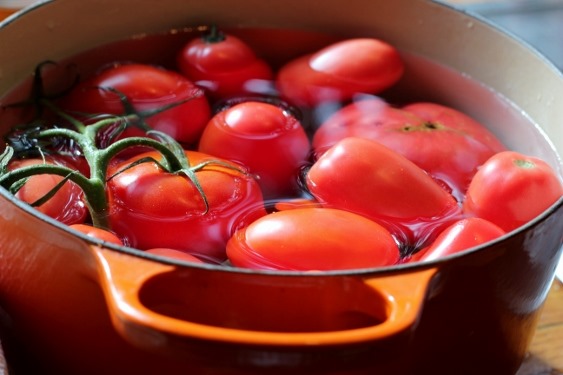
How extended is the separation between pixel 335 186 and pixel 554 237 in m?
0.13

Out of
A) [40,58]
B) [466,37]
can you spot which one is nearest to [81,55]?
[40,58]

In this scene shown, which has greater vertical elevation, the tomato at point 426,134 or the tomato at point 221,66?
the tomato at point 221,66

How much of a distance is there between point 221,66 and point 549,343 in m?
0.32

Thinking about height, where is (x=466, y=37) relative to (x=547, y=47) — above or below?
above

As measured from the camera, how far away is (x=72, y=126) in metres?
0.56

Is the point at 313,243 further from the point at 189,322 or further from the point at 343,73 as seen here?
the point at 343,73

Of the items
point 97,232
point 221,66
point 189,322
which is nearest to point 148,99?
point 221,66

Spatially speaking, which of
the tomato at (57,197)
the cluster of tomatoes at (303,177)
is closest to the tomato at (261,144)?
the cluster of tomatoes at (303,177)

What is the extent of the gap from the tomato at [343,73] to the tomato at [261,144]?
83 mm

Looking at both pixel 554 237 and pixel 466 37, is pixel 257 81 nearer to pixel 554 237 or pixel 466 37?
pixel 466 37

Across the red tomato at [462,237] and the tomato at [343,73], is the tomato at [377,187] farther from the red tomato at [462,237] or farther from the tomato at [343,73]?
the tomato at [343,73]

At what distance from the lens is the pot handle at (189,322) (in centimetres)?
31

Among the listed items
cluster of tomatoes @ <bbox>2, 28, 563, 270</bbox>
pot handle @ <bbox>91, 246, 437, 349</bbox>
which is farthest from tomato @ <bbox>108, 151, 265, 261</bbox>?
pot handle @ <bbox>91, 246, 437, 349</bbox>

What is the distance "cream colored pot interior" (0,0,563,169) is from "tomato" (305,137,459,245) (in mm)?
113
